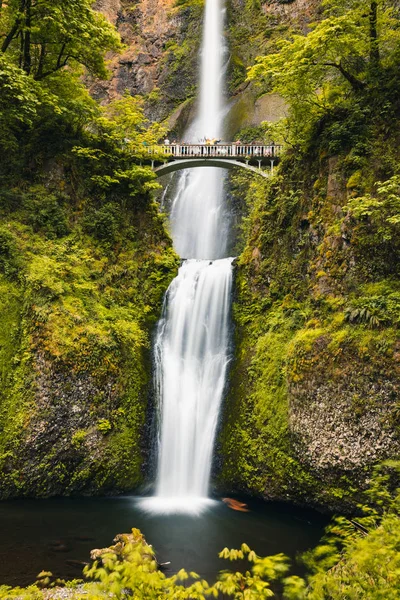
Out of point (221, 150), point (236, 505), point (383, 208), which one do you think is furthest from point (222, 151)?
point (236, 505)

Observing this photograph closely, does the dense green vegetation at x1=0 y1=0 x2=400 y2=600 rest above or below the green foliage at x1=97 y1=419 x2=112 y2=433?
above

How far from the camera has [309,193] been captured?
1159 centimetres

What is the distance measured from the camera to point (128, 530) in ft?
26.9

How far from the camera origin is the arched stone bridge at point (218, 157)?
17.6 meters

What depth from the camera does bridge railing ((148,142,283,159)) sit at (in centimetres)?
1772

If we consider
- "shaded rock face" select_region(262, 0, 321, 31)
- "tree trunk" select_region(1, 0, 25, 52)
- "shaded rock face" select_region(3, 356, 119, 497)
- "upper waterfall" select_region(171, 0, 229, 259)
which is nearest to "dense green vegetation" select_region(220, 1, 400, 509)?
"shaded rock face" select_region(3, 356, 119, 497)

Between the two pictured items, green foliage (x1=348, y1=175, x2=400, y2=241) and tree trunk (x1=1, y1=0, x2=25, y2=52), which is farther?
tree trunk (x1=1, y1=0, x2=25, y2=52)

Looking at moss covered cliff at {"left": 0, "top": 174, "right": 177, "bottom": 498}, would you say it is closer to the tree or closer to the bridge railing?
the tree

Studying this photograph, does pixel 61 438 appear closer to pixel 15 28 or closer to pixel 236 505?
pixel 236 505

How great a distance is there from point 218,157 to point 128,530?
50.3 feet

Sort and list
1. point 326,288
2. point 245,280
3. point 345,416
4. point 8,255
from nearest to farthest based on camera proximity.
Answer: point 345,416
point 326,288
point 8,255
point 245,280

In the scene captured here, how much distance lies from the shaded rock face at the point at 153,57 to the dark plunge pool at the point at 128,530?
101 ft

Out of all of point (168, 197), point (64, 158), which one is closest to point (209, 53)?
point (168, 197)

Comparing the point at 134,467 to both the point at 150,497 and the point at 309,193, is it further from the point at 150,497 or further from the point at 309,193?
the point at 309,193
